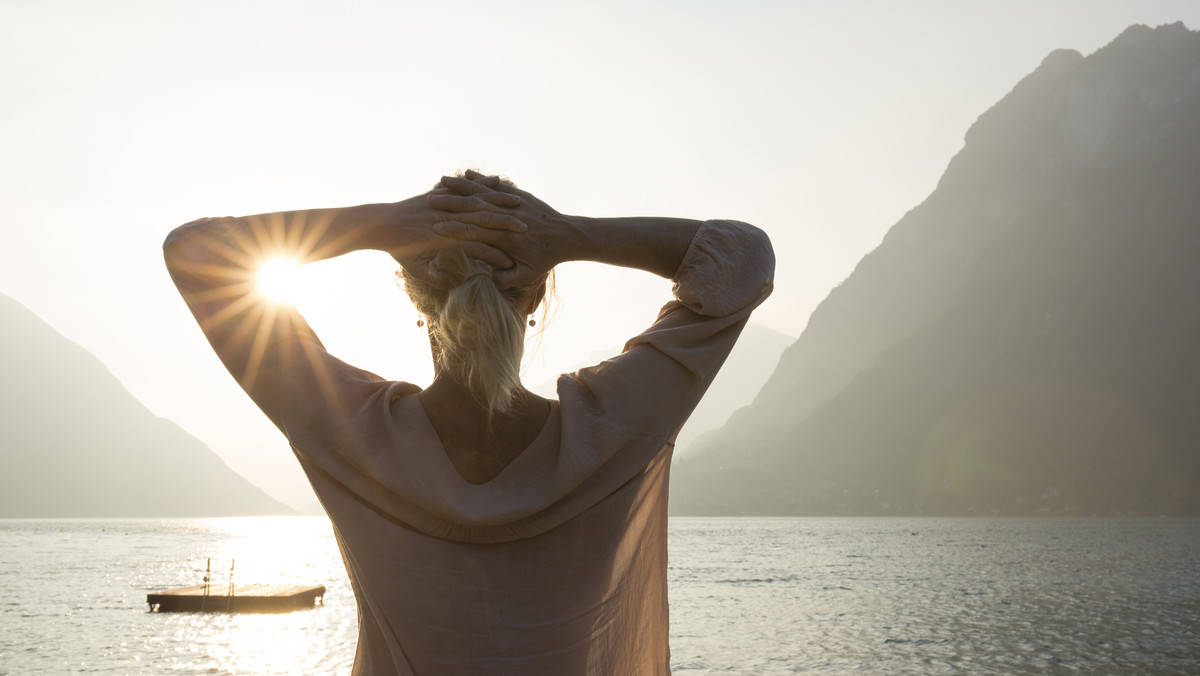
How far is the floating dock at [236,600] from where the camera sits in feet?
142

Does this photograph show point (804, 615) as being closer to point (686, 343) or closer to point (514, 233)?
point (686, 343)

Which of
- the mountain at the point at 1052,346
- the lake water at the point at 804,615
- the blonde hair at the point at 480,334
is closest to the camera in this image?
the blonde hair at the point at 480,334

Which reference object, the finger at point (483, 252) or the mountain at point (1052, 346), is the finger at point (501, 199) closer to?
the finger at point (483, 252)

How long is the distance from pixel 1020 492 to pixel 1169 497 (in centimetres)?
2170

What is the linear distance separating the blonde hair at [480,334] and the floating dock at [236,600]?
46991mm

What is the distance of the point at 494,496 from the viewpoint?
1453mm

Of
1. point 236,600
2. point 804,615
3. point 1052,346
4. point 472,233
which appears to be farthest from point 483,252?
point 1052,346

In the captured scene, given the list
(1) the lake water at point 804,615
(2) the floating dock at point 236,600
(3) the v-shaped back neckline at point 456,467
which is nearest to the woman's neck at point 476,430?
(3) the v-shaped back neckline at point 456,467

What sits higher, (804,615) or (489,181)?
(489,181)

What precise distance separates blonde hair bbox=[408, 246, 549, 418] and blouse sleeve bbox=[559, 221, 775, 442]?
0.13m

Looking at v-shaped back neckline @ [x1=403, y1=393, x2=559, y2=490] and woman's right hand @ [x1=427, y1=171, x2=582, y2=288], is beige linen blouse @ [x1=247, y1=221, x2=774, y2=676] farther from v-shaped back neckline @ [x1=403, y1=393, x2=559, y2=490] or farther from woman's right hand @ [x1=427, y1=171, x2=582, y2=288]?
woman's right hand @ [x1=427, y1=171, x2=582, y2=288]

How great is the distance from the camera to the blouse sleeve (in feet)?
4.92

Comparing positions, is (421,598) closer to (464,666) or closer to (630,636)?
(464,666)

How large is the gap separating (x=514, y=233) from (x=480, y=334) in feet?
0.66
